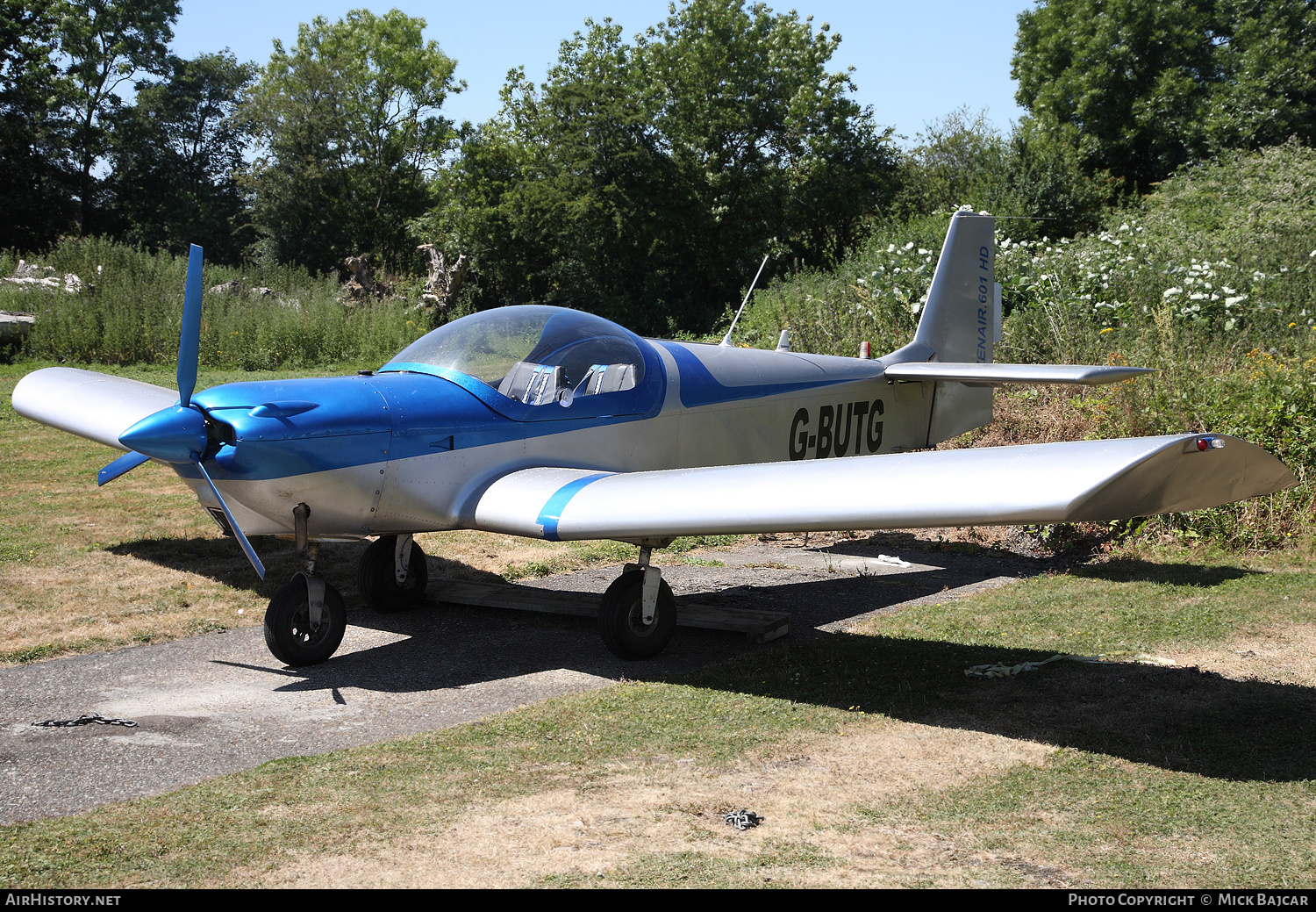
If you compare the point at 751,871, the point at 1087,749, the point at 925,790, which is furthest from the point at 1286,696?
the point at 751,871

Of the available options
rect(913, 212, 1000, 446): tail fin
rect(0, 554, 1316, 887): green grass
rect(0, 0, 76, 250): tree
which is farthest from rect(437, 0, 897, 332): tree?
rect(0, 554, 1316, 887): green grass

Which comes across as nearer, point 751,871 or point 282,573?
point 751,871

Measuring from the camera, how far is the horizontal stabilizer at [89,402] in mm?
7789

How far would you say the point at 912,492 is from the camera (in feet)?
14.5

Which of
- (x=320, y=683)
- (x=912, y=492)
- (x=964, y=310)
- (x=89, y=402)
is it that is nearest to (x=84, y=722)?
(x=320, y=683)

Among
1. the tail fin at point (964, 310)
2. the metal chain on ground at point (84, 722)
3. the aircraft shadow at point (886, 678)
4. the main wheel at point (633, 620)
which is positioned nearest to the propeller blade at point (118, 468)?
the aircraft shadow at point (886, 678)

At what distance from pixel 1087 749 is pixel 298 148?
40588 mm

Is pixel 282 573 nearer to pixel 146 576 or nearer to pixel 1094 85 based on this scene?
pixel 146 576

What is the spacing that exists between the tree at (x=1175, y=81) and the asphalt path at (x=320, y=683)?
28.5m

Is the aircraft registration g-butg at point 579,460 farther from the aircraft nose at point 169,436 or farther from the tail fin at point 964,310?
the tail fin at point 964,310

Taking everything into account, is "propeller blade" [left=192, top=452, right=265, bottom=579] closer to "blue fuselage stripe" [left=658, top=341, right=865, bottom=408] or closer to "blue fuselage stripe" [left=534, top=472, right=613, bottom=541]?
"blue fuselage stripe" [left=534, top=472, right=613, bottom=541]

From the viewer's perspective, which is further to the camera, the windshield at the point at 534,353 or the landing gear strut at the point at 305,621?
the windshield at the point at 534,353

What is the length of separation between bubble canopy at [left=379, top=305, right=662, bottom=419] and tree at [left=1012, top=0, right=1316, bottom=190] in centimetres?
2909

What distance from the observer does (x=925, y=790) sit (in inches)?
159
